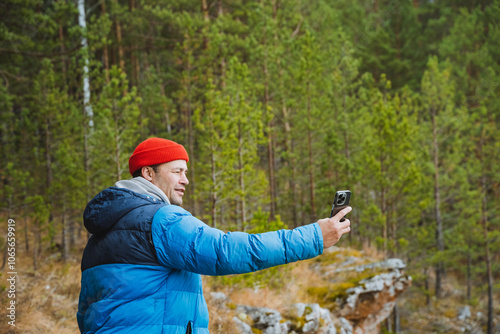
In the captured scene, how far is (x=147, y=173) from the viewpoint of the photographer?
196 cm

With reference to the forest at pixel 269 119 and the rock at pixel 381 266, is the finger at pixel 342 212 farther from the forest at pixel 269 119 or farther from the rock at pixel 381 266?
the rock at pixel 381 266

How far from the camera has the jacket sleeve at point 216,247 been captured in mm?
1513

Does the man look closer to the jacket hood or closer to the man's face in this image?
the jacket hood

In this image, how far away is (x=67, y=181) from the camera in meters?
13.0

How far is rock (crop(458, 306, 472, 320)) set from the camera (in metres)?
19.1

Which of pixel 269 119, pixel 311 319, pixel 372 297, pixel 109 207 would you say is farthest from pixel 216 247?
pixel 269 119

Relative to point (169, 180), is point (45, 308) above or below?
below

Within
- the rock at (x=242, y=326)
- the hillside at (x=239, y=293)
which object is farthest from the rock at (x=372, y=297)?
the rock at (x=242, y=326)

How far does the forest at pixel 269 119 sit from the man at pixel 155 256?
21.6 feet

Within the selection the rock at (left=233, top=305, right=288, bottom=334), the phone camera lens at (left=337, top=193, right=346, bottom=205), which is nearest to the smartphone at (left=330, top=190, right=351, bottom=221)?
the phone camera lens at (left=337, top=193, right=346, bottom=205)

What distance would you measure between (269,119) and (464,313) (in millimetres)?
16277

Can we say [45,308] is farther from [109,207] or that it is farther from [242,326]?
[109,207]

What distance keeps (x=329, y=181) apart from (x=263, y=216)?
920 centimetres

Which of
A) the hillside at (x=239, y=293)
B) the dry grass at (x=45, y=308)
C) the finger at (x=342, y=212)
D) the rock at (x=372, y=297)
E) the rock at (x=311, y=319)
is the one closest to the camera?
the finger at (x=342, y=212)
